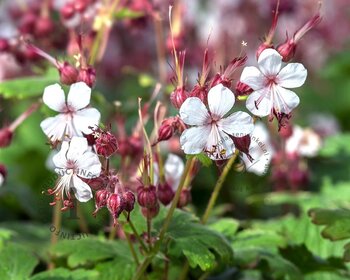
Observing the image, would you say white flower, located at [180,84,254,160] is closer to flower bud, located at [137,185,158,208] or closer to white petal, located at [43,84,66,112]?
flower bud, located at [137,185,158,208]

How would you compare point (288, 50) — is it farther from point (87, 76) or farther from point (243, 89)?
point (87, 76)

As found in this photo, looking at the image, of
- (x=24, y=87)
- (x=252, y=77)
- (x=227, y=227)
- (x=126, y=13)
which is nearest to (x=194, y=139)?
(x=252, y=77)

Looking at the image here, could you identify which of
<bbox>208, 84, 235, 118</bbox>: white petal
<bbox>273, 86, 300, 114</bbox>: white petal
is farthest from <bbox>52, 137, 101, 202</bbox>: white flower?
<bbox>273, 86, 300, 114</bbox>: white petal

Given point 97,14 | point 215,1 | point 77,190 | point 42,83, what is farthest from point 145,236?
point 215,1

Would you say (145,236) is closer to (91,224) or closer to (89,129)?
(89,129)

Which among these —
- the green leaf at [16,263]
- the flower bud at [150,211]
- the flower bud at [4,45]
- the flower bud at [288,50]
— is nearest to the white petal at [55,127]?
the flower bud at [150,211]

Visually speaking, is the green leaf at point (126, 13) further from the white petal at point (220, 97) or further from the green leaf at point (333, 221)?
the white petal at point (220, 97)
